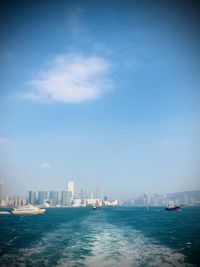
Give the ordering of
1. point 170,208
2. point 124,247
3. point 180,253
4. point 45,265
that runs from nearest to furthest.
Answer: point 45,265
point 180,253
point 124,247
point 170,208

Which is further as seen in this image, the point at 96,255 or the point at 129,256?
the point at 96,255

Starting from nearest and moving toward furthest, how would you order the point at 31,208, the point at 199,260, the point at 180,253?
the point at 199,260 → the point at 180,253 → the point at 31,208

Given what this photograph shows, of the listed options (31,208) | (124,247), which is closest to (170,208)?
(31,208)

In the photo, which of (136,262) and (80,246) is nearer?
(136,262)

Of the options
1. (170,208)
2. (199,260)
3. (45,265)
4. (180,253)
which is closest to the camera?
(45,265)

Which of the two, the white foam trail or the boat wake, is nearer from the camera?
the white foam trail

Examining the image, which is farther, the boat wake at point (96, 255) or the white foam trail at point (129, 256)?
the boat wake at point (96, 255)

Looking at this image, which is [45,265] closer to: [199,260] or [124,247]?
[124,247]

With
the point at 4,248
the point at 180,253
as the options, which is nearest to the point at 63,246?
Answer: the point at 4,248

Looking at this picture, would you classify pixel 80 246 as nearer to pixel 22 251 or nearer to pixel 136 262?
pixel 22 251
